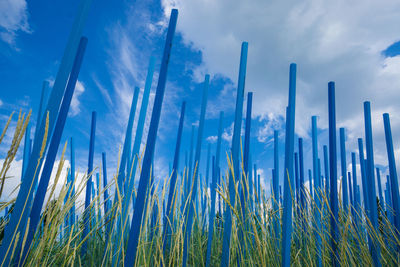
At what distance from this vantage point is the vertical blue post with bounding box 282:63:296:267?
1244 millimetres

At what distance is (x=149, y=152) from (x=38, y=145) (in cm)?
49

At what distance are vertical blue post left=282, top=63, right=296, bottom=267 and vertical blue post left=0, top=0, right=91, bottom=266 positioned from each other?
1137mm

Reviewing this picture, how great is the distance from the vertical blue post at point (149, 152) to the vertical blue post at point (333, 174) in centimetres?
109

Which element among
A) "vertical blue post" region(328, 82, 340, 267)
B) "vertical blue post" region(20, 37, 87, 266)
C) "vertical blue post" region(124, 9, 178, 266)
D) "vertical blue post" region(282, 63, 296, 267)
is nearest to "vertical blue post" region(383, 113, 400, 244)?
"vertical blue post" region(328, 82, 340, 267)

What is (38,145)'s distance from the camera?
109 centimetres

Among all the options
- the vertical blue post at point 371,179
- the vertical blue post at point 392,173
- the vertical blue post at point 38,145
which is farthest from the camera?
the vertical blue post at point 392,173

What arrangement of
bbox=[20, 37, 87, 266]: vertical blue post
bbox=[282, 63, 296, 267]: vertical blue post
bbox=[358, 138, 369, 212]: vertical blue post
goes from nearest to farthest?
1. bbox=[20, 37, 87, 266]: vertical blue post
2. bbox=[282, 63, 296, 267]: vertical blue post
3. bbox=[358, 138, 369, 212]: vertical blue post

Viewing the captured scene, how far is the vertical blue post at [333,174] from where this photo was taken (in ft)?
4.95

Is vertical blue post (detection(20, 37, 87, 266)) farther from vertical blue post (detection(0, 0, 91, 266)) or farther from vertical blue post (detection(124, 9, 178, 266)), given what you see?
vertical blue post (detection(124, 9, 178, 266))

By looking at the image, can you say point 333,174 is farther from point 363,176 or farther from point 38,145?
point 363,176

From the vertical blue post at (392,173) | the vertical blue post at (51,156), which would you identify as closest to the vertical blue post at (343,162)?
the vertical blue post at (392,173)

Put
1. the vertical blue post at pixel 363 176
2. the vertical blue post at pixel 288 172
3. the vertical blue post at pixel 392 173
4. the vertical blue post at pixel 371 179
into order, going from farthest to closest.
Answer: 1. the vertical blue post at pixel 363 176
2. the vertical blue post at pixel 392 173
3. the vertical blue post at pixel 371 179
4. the vertical blue post at pixel 288 172

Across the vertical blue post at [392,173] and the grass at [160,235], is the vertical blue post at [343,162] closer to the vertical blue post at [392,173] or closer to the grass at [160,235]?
the vertical blue post at [392,173]

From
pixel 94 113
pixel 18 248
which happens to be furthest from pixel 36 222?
pixel 94 113
